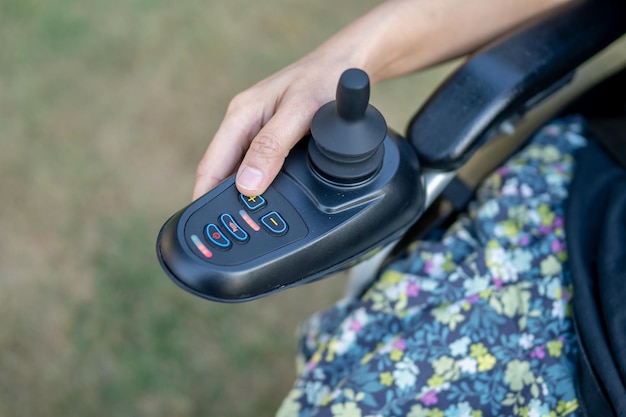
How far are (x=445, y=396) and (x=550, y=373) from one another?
4.2 inches

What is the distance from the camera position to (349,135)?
0.60m

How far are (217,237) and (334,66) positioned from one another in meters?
0.24

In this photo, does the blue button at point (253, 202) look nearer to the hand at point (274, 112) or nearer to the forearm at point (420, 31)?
the hand at point (274, 112)

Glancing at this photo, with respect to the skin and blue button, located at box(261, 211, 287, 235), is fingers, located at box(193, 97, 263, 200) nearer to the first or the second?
the skin

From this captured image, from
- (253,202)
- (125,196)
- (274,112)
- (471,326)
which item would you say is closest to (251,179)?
(253,202)

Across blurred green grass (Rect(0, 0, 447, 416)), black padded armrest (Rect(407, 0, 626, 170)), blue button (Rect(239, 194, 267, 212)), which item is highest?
blue button (Rect(239, 194, 267, 212))

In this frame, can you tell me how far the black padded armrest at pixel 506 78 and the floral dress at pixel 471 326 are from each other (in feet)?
0.35

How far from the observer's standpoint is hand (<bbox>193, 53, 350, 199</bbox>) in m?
0.66

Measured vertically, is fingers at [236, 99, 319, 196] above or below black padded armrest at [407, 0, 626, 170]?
above

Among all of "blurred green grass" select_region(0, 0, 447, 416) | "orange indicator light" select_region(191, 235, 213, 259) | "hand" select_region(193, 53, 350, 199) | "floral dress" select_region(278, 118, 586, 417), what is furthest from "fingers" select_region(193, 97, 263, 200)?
"blurred green grass" select_region(0, 0, 447, 416)

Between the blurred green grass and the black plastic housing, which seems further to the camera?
the blurred green grass

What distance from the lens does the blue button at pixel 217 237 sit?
602mm

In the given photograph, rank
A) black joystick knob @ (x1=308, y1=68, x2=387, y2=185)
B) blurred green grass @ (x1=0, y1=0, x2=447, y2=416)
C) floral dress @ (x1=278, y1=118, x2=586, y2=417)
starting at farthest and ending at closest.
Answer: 1. blurred green grass @ (x1=0, y1=0, x2=447, y2=416)
2. floral dress @ (x1=278, y1=118, x2=586, y2=417)
3. black joystick knob @ (x1=308, y1=68, x2=387, y2=185)

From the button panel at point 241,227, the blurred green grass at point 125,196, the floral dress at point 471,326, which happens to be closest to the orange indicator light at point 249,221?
the button panel at point 241,227
